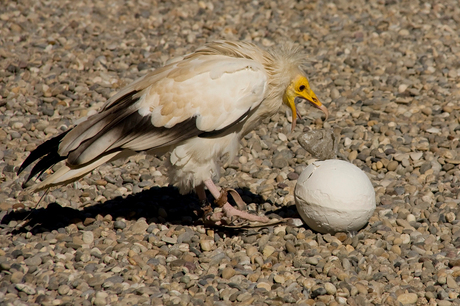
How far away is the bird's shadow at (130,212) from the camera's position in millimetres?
4992

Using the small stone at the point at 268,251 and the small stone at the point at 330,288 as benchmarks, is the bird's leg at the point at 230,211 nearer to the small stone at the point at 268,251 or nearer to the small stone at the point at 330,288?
the small stone at the point at 268,251

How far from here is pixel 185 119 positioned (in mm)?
4578

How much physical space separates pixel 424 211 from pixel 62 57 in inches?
206

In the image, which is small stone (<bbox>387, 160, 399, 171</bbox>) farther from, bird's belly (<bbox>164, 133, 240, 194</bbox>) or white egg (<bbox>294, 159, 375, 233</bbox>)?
bird's belly (<bbox>164, 133, 240, 194</bbox>)

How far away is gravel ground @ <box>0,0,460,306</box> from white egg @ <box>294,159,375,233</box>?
16cm

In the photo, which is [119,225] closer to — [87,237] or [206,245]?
[87,237]

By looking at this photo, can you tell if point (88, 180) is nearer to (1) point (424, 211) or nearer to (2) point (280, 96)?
(2) point (280, 96)

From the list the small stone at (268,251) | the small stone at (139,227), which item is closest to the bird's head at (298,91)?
the small stone at (268,251)

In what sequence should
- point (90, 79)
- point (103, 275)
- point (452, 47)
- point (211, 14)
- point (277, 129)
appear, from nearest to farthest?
point (103, 275) → point (277, 129) → point (90, 79) → point (452, 47) → point (211, 14)

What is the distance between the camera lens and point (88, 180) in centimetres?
568

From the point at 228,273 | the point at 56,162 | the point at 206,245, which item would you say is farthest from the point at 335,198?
the point at 56,162

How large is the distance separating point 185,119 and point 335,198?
1.40m

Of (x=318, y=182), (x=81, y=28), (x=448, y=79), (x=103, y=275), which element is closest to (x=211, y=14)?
(x=81, y=28)

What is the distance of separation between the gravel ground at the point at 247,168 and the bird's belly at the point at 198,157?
1.67 ft
